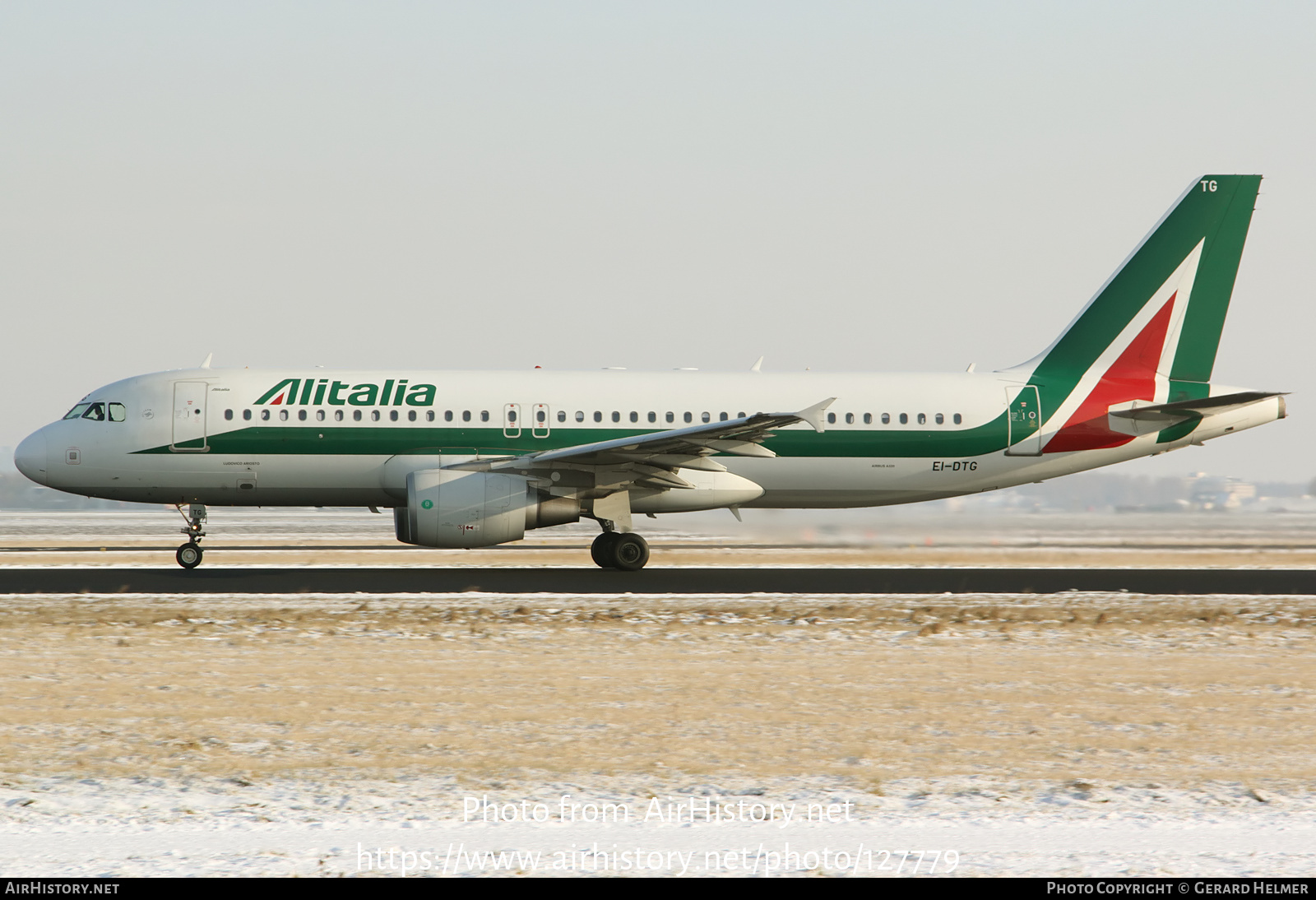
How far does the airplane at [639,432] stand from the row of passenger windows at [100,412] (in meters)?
0.03

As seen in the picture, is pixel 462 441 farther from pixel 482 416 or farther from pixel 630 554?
pixel 630 554

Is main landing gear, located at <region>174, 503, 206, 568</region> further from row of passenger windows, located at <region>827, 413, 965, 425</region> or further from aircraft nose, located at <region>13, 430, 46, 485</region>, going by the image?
row of passenger windows, located at <region>827, 413, 965, 425</region>

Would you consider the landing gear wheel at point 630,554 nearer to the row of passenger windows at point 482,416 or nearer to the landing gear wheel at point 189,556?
the row of passenger windows at point 482,416

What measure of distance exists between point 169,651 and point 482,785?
6.23 m

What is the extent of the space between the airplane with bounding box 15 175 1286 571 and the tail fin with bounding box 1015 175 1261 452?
0.04 meters

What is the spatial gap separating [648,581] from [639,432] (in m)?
4.13

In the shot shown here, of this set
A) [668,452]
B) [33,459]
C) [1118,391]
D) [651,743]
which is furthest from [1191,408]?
[33,459]

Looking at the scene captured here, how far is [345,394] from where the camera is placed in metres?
22.0

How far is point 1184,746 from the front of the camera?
7.97m

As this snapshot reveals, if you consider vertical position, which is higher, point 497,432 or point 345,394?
point 345,394

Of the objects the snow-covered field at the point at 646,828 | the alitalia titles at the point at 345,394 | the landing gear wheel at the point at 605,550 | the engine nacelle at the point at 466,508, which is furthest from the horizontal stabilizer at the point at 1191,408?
the snow-covered field at the point at 646,828
